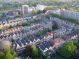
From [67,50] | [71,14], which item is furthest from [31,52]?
[71,14]

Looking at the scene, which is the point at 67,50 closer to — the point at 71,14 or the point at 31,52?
the point at 31,52

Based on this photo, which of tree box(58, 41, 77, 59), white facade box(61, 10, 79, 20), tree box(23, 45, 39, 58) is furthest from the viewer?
white facade box(61, 10, 79, 20)

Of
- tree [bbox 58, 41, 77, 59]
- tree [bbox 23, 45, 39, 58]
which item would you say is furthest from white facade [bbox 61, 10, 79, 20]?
tree [bbox 23, 45, 39, 58]

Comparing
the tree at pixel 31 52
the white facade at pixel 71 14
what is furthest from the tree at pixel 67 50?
the white facade at pixel 71 14

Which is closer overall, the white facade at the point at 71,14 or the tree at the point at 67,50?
the tree at the point at 67,50

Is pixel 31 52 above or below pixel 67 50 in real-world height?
below

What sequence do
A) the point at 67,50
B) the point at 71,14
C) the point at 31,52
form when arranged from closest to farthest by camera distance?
the point at 67,50
the point at 31,52
the point at 71,14

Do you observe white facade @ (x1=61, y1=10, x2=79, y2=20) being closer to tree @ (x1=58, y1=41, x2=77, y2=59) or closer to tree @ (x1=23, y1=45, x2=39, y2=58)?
tree @ (x1=58, y1=41, x2=77, y2=59)

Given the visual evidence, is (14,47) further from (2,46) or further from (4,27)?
(4,27)

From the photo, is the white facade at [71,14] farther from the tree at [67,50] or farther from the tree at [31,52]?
the tree at [31,52]

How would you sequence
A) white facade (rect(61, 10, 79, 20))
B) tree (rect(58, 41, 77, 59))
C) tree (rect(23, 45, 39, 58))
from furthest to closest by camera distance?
white facade (rect(61, 10, 79, 20)) → tree (rect(23, 45, 39, 58)) → tree (rect(58, 41, 77, 59))

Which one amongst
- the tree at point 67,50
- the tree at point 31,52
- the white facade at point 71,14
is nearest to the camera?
the tree at point 67,50
